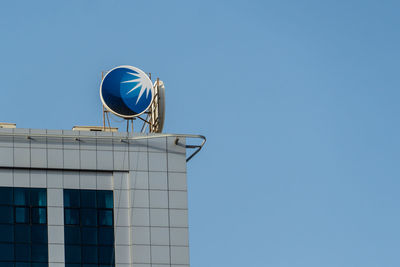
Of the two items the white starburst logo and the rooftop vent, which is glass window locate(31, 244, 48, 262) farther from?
the white starburst logo

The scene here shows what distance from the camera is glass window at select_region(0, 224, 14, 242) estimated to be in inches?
2736

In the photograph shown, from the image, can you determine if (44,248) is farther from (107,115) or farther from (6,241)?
(107,115)

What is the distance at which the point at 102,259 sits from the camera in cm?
7081

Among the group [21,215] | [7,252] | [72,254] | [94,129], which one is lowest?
[72,254]

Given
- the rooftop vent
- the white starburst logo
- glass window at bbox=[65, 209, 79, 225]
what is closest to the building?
glass window at bbox=[65, 209, 79, 225]

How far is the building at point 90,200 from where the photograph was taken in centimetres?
7025

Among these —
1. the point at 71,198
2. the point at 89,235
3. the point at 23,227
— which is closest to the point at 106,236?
the point at 89,235

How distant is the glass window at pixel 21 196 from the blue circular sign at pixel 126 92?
8839 millimetres

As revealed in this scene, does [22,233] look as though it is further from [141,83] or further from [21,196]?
[141,83]

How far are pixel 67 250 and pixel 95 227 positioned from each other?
252 centimetres

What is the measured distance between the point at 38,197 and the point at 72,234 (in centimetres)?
336

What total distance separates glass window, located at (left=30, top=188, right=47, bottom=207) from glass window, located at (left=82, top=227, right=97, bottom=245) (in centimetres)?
319

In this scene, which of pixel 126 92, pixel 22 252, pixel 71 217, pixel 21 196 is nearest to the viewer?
pixel 22 252

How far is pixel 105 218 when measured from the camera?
71938 millimetres
